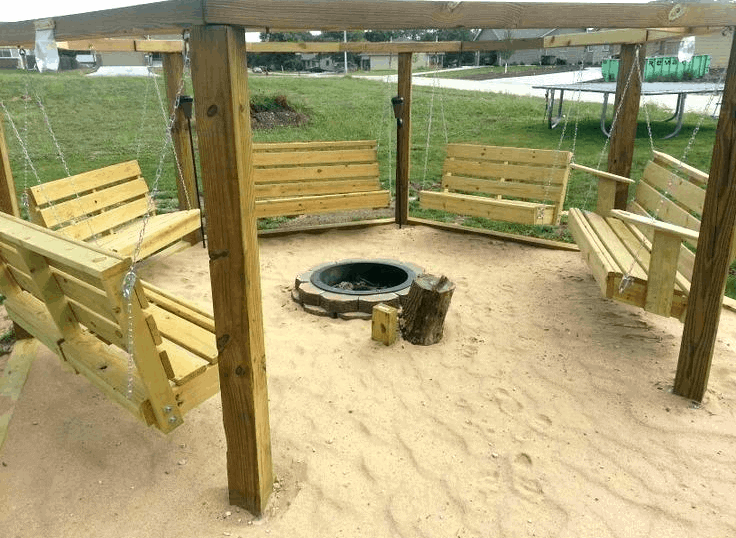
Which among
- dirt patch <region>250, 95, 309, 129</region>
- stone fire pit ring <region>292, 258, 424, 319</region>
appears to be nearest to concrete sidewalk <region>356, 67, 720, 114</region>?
dirt patch <region>250, 95, 309, 129</region>

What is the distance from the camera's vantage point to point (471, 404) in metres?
3.34

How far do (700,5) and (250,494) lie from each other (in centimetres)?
309

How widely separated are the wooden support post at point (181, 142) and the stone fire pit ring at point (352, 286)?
1744 millimetres

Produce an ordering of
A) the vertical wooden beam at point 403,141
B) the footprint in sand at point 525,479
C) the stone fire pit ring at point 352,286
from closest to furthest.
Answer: the footprint in sand at point 525,479 < the stone fire pit ring at point 352,286 < the vertical wooden beam at point 403,141

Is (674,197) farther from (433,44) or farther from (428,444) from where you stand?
(433,44)

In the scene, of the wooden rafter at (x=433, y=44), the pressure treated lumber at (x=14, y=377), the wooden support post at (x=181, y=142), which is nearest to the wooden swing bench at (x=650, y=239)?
the wooden rafter at (x=433, y=44)

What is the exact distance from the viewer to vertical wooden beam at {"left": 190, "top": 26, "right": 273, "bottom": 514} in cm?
196

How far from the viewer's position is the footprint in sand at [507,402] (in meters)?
3.28

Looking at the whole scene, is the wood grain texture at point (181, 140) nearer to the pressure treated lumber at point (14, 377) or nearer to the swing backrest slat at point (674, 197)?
the pressure treated lumber at point (14, 377)

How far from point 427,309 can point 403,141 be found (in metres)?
3.11

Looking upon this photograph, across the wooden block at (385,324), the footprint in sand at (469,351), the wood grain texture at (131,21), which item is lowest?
the footprint in sand at (469,351)

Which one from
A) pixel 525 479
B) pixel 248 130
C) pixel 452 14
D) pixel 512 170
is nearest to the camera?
pixel 248 130

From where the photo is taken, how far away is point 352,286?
500 cm

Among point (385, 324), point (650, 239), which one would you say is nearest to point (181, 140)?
point (385, 324)
